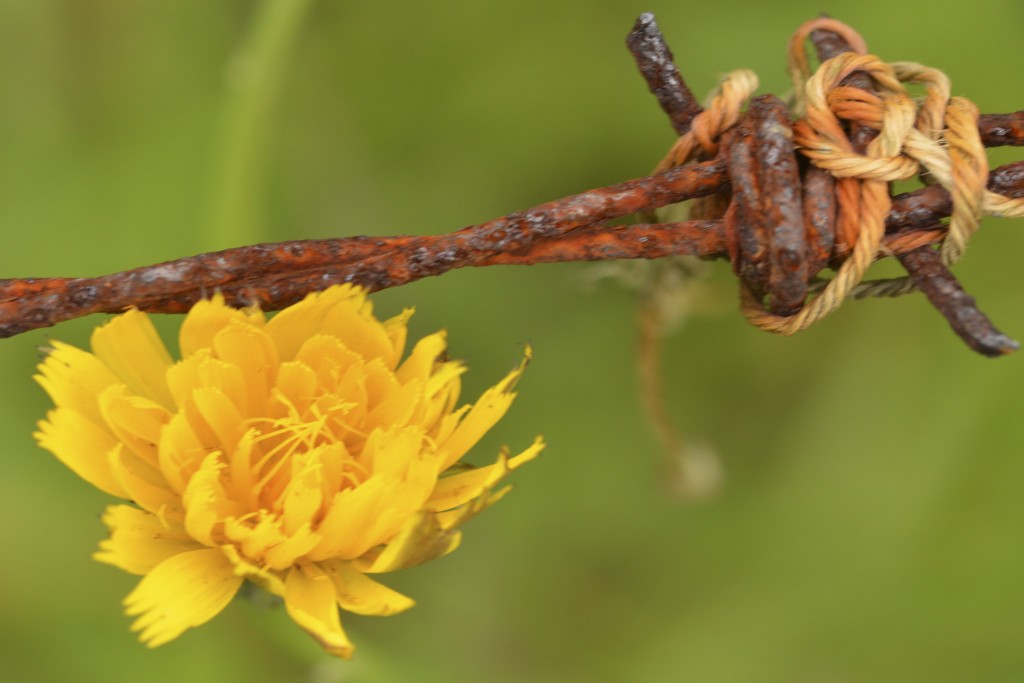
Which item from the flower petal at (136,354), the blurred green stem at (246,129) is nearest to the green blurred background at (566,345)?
the blurred green stem at (246,129)

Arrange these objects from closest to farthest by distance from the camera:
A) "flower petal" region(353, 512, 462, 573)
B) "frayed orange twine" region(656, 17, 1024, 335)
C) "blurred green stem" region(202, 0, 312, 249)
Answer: "flower petal" region(353, 512, 462, 573) < "frayed orange twine" region(656, 17, 1024, 335) < "blurred green stem" region(202, 0, 312, 249)

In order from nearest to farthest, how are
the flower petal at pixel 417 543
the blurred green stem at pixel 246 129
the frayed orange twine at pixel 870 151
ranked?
the flower petal at pixel 417 543 → the frayed orange twine at pixel 870 151 → the blurred green stem at pixel 246 129

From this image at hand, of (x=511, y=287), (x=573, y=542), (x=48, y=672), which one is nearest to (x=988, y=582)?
(x=573, y=542)

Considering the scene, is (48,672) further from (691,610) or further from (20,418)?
(691,610)

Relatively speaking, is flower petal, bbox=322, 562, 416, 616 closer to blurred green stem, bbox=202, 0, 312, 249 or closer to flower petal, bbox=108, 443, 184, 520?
flower petal, bbox=108, 443, 184, 520

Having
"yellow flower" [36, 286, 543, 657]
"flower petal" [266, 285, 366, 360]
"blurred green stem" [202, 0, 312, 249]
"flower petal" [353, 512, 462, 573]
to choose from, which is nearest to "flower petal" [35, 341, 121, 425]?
"yellow flower" [36, 286, 543, 657]

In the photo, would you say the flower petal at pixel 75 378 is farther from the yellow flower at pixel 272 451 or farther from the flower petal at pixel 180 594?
the flower petal at pixel 180 594

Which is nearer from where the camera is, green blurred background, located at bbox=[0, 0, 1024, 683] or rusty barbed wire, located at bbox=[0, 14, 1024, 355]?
rusty barbed wire, located at bbox=[0, 14, 1024, 355]
